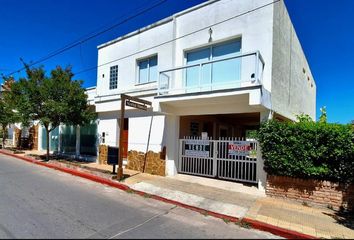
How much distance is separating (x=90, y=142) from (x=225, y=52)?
370 inches

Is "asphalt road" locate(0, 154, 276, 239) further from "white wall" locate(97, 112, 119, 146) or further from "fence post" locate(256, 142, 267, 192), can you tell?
"white wall" locate(97, 112, 119, 146)

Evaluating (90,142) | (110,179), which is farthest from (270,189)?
(90,142)

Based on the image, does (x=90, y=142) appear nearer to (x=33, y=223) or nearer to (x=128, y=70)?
(x=128, y=70)

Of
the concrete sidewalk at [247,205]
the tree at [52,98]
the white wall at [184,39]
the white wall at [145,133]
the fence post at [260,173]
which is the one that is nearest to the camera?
the concrete sidewalk at [247,205]

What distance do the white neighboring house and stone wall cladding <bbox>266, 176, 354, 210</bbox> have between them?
2.32 metres

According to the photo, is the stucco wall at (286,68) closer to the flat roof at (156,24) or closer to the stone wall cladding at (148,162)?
the flat roof at (156,24)

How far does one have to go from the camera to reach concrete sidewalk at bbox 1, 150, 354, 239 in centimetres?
580

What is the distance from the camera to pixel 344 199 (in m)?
7.09

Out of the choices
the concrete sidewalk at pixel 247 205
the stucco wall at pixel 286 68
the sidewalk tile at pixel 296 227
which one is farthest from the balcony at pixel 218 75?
the sidewalk tile at pixel 296 227

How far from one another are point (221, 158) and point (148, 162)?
3471mm

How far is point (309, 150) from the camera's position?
7484mm

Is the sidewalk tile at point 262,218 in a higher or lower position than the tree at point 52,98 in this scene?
lower

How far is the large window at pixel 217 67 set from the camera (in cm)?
962

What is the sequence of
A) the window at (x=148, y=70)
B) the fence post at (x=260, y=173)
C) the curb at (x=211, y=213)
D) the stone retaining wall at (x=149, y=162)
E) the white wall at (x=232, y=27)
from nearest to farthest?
the curb at (x=211, y=213)
the fence post at (x=260, y=173)
the white wall at (x=232, y=27)
the stone retaining wall at (x=149, y=162)
the window at (x=148, y=70)
